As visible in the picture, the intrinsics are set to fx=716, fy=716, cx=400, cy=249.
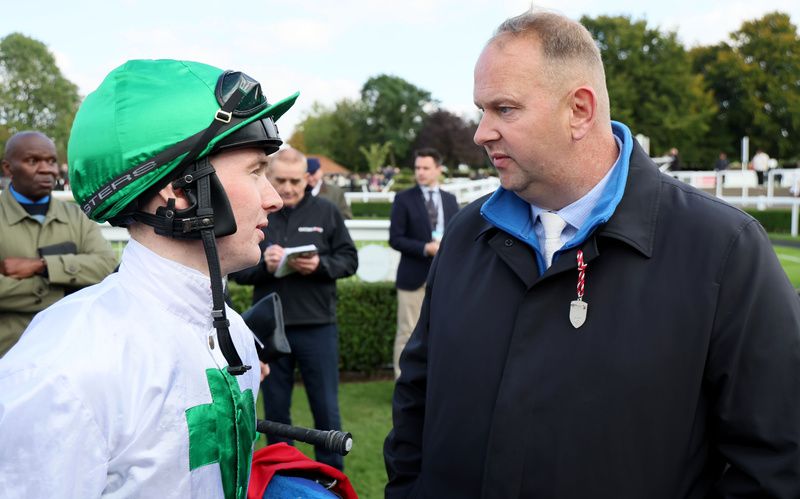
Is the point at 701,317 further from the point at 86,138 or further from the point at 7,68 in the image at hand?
Result: the point at 7,68

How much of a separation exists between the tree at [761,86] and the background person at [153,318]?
199 feet

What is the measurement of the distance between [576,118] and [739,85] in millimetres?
64465

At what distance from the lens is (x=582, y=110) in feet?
6.76

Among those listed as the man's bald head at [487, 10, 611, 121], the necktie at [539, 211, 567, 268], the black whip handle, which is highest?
the man's bald head at [487, 10, 611, 121]

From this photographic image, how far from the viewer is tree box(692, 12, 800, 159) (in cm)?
5538

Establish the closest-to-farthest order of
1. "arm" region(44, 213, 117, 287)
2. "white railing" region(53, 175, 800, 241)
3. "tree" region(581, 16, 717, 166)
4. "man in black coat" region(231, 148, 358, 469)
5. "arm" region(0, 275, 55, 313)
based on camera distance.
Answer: "arm" region(0, 275, 55, 313), "arm" region(44, 213, 117, 287), "man in black coat" region(231, 148, 358, 469), "white railing" region(53, 175, 800, 241), "tree" region(581, 16, 717, 166)

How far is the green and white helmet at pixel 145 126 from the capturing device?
1.57 meters

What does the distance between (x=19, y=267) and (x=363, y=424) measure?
3.09 meters

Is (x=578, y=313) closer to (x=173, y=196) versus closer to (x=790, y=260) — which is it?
(x=173, y=196)

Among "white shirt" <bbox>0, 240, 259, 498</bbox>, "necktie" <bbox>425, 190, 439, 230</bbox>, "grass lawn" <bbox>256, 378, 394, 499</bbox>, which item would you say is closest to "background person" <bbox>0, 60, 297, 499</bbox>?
"white shirt" <bbox>0, 240, 259, 498</bbox>

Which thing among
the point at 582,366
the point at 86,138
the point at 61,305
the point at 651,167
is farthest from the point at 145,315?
the point at 651,167

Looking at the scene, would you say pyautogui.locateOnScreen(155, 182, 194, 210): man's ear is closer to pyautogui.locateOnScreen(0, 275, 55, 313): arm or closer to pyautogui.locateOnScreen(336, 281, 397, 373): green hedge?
pyautogui.locateOnScreen(0, 275, 55, 313): arm

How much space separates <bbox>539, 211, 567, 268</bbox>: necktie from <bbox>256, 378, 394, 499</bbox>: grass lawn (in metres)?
3.07

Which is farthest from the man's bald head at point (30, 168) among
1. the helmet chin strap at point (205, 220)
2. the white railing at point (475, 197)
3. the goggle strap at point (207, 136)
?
the goggle strap at point (207, 136)
